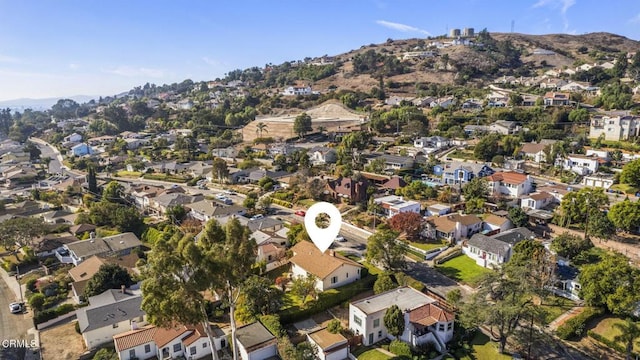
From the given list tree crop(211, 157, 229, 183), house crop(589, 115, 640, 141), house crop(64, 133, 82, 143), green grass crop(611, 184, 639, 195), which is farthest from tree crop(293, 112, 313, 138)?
house crop(64, 133, 82, 143)

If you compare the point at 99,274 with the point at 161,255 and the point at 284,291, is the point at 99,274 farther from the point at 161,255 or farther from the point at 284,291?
the point at 161,255

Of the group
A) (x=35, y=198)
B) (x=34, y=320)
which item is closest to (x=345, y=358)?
(x=34, y=320)

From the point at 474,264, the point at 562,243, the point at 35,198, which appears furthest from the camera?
the point at 35,198

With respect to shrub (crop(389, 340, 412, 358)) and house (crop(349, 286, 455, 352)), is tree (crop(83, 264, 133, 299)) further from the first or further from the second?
shrub (crop(389, 340, 412, 358))

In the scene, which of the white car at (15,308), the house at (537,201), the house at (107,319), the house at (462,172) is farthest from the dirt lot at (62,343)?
the house at (462,172)

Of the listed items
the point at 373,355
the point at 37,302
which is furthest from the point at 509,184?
the point at 37,302

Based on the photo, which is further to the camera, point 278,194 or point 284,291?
point 278,194
